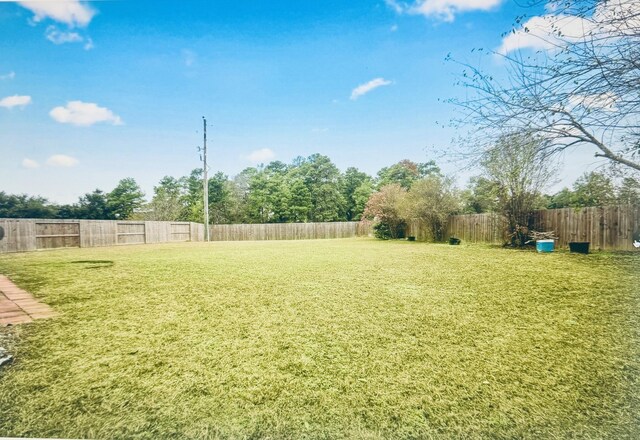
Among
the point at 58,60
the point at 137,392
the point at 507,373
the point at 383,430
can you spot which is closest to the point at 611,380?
the point at 507,373

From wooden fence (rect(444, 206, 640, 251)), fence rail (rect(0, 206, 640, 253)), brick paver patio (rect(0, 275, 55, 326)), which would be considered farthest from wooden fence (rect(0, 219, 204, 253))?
wooden fence (rect(444, 206, 640, 251))

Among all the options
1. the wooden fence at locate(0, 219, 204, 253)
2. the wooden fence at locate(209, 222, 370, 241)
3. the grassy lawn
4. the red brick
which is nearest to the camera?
the grassy lawn

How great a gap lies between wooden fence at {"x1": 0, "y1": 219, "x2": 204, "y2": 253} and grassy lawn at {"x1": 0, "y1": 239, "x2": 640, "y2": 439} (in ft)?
29.3

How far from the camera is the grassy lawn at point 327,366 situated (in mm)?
1097

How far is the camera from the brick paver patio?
2174 millimetres

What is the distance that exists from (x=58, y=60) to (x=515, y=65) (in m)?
3.86

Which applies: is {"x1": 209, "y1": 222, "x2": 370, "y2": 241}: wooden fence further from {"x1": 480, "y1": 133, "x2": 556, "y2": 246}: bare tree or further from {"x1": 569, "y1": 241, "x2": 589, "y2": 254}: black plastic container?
{"x1": 569, "y1": 241, "x2": 589, "y2": 254}: black plastic container

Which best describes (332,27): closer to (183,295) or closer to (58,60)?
(58,60)

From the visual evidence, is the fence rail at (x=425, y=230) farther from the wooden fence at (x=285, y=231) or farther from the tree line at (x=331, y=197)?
the wooden fence at (x=285, y=231)

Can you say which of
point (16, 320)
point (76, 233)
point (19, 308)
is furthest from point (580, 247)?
point (76, 233)

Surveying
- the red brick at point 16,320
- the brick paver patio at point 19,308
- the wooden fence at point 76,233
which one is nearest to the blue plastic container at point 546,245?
the brick paver patio at point 19,308

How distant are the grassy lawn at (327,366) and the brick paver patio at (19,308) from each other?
11cm

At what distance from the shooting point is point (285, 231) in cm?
2392

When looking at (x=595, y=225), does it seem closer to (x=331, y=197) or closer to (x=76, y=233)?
(x=76, y=233)
